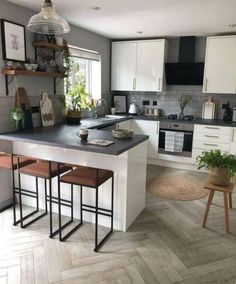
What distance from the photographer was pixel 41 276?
2000mm

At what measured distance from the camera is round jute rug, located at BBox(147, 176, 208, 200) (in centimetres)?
351

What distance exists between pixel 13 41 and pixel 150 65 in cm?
254

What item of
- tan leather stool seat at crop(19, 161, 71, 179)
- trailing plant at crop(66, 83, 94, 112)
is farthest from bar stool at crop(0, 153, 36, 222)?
trailing plant at crop(66, 83, 94, 112)

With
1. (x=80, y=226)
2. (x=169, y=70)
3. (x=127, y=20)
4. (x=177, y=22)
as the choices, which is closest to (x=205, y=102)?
(x=169, y=70)

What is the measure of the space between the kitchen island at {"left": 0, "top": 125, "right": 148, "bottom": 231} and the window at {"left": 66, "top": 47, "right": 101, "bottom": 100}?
1.67 m

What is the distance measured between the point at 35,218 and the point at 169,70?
11.0 ft

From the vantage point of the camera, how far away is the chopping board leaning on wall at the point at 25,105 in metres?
3.05

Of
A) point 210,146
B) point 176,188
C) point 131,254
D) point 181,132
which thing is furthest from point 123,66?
point 131,254

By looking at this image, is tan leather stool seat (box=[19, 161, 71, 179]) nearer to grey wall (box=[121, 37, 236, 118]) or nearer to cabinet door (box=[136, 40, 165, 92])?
cabinet door (box=[136, 40, 165, 92])

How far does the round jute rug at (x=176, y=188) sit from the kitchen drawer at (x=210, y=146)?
2.01ft

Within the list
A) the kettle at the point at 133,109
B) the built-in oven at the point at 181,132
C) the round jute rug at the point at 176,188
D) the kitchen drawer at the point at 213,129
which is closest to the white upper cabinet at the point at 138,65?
the kettle at the point at 133,109

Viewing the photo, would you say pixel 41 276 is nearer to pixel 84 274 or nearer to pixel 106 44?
pixel 84 274

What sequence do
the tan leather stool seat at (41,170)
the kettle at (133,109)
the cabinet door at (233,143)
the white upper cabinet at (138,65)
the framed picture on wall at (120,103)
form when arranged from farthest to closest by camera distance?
the framed picture on wall at (120,103)
the kettle at (133,109)
the white upper cabinet at (138,65)
the cabinet door at (233,143)
the tan leather stool seat at (41,170)

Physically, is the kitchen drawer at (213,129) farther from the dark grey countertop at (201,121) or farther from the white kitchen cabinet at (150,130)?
the white kitchen cabinet at (150,130)
